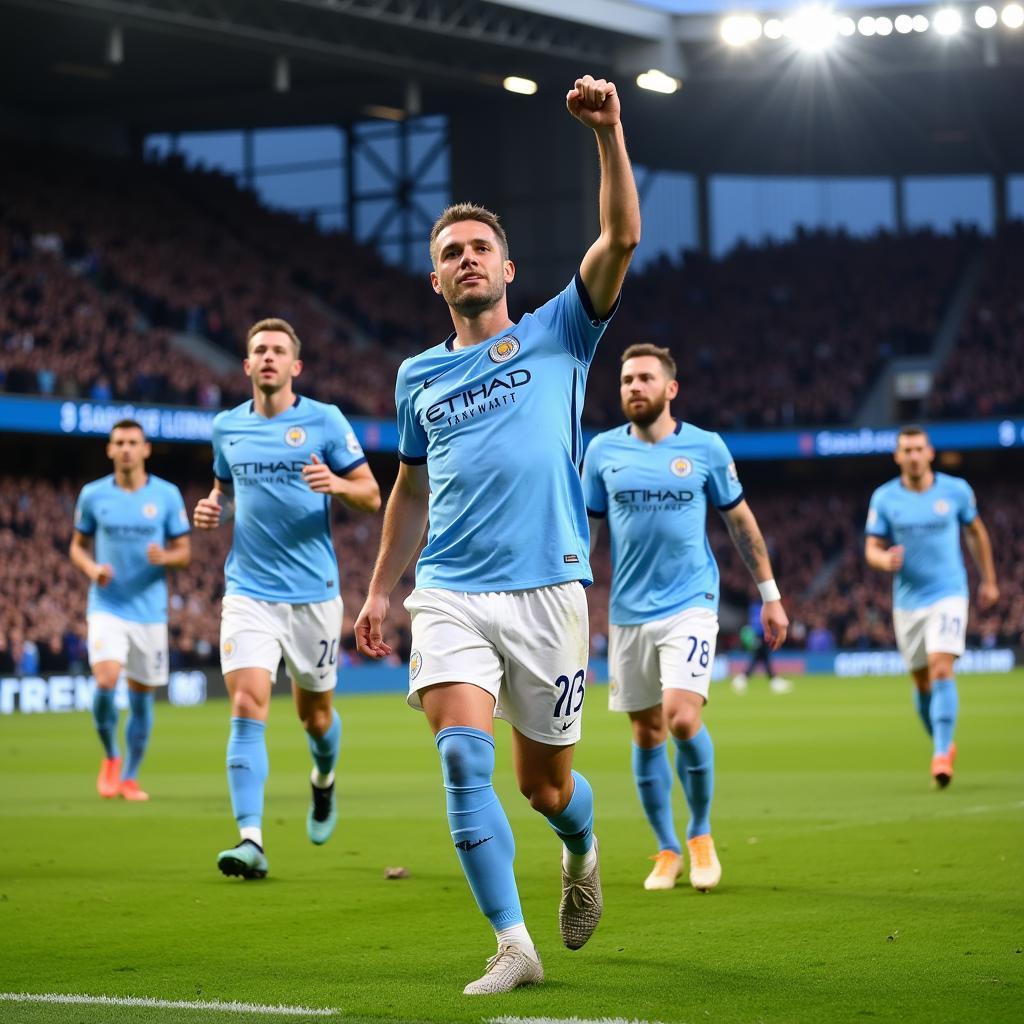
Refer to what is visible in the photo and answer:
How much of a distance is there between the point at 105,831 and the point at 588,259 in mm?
6708

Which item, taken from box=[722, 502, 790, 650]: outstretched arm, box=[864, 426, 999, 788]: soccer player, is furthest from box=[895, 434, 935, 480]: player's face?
box=[722, 502, 790, 650]: outstretched arm

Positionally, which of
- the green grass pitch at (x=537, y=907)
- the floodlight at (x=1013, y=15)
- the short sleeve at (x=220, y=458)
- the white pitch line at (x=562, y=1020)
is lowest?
the green grass pitch at (x=537, y=907)

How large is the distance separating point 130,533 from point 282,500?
4.49 m

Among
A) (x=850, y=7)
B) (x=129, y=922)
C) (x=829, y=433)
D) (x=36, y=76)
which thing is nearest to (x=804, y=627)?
(x=829, y=433)

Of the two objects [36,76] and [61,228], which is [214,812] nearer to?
[61,228]

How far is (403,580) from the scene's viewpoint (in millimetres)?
43281

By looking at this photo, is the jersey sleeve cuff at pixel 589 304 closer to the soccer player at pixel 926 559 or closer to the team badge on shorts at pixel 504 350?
the team badge on shorts at pixel 504 350

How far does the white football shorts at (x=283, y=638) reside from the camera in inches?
368

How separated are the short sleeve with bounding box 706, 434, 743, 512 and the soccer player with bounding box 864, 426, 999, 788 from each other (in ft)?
15.8

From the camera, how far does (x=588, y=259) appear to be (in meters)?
5.82

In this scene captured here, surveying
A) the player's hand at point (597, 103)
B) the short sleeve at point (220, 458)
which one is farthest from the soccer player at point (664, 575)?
the player's hand at point (597, 103)

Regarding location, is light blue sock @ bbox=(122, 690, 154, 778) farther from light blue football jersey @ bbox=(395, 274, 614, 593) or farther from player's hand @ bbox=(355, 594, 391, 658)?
light blue football jersey @ bbox=(395, 274, 614, 593)

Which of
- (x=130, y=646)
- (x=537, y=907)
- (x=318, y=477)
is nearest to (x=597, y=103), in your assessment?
(x=318, y=477)

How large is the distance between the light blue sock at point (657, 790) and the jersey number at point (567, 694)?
8.84 ft
